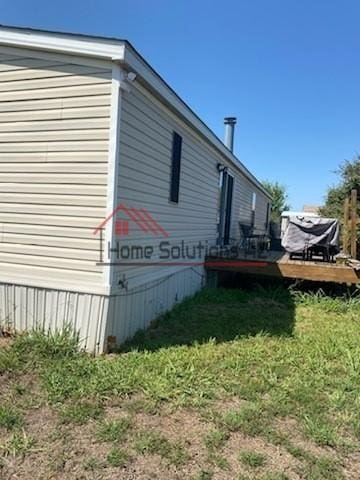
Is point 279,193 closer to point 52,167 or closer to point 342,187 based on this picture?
point 342,187

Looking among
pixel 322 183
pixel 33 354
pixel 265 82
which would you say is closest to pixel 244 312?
pixel 33 354

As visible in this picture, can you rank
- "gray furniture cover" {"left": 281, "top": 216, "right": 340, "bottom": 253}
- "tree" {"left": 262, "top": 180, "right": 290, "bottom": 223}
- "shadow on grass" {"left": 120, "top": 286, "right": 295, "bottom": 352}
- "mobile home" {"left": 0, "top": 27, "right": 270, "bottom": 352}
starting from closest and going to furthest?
"mobile home" {"left": 0, "top": 27, "right": 270, "bottom": 352}, "shadow on grass" {"left": 120, "top": 286, "right": 295, "bottom": 352}, "gray furniture cover" {"left": 281, "top": 216, "right": 340, "bottom": 253}, "tree" {"left": 262, "top": 180, "right": 290, "bottom": 223}

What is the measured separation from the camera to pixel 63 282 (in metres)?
4.36

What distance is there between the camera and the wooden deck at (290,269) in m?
7.10

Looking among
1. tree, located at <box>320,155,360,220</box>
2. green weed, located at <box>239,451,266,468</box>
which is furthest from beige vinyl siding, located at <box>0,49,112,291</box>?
tree, located at <box>320,155,360,220</box>

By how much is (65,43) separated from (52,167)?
133 centimetres

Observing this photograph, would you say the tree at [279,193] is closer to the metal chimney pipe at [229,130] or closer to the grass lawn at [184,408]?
the metal chimney pipe at [229,130]

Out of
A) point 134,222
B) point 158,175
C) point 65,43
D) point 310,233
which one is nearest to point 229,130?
point 310,233

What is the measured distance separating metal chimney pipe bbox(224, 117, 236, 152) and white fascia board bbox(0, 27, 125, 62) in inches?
361

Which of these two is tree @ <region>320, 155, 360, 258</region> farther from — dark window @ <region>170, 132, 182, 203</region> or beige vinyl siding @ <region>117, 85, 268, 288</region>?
dark window @ <region>170, 132, 182, 203</region>

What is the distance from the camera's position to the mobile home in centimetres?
417

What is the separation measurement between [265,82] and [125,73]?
959 cm

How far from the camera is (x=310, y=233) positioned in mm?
8586

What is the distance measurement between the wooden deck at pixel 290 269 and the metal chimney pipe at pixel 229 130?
18.9 ft
